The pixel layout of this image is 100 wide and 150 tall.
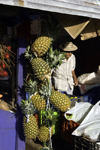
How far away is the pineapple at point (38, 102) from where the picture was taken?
137 inches

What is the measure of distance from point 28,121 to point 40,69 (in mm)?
933

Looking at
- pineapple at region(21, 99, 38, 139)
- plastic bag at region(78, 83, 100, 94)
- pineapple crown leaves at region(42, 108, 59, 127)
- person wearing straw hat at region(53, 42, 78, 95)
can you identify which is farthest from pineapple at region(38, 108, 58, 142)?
plastic bag at region(78, 83, 100, 94)

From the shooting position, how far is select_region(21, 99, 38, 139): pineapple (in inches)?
135

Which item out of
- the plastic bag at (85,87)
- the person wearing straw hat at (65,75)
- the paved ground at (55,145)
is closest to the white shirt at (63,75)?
the person wearing straw hat at (65,75)

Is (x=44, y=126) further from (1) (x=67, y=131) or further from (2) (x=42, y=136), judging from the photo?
(1) (x=67, y=131)

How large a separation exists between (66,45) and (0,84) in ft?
15.2

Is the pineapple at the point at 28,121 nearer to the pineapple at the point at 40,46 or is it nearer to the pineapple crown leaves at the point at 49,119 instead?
the pineapple crown leaves at the point at 49,119

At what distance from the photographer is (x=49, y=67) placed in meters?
3.53

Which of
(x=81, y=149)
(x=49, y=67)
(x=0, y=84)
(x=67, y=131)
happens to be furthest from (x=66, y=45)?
(x=0, y=84)

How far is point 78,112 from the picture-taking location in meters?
4.03

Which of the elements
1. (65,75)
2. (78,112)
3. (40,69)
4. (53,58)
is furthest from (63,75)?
(40,69)

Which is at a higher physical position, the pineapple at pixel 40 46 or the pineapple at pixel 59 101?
the pineapple at pixel 40 46

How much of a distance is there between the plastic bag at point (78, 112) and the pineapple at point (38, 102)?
66 centimetres

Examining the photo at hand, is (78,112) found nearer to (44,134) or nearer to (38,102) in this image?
(44,134)
